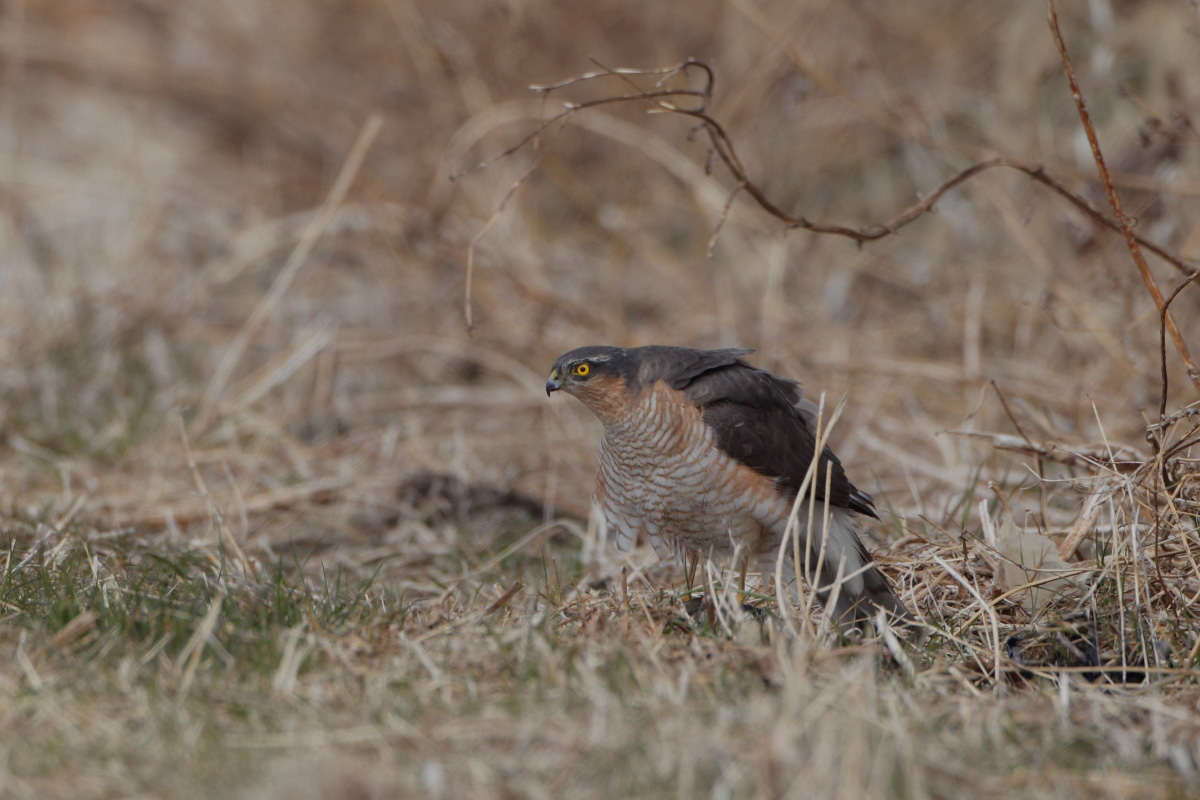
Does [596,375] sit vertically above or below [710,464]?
above

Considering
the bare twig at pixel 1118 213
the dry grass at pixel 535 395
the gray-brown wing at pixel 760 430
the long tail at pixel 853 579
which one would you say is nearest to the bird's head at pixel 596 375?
the gray-brown wing at pixel 760 430

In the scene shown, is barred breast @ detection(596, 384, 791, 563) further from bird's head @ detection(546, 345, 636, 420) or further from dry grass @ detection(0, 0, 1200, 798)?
dry grass @ detection(0, 0, 1200, 798)

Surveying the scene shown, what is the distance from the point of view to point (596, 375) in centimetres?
366

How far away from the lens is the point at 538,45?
8062mm

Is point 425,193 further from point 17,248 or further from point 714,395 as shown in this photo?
point 714,395

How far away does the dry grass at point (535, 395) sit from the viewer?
2379 millimetres

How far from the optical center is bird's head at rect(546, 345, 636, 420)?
3598 mm

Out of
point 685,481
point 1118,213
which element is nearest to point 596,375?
point 685,481

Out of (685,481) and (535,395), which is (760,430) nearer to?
(685,481)

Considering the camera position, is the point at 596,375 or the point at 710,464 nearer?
the point at 710,464

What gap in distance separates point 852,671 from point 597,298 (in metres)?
4.95

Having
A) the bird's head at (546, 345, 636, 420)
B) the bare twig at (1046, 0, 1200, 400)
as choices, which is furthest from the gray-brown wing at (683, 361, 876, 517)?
the bare twig at (1046, 0, 1200, 400)

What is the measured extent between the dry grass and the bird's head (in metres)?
0.62

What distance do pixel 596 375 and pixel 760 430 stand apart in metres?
0.55
